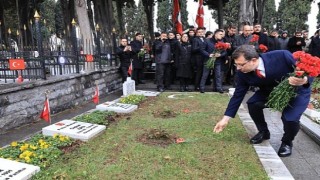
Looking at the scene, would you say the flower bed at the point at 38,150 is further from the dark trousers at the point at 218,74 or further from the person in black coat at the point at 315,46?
the person in black coat at the point at 315,46

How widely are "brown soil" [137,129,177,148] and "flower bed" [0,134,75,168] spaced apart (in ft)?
3.36

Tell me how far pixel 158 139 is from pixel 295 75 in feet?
6.68

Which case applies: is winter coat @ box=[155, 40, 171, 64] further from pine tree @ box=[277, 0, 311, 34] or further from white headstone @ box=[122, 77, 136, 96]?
pine tree @ box=[277, 0, 311, 34]

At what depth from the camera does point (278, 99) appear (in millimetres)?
3705

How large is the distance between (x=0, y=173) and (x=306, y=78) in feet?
10.8

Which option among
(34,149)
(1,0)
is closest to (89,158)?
(34,149)

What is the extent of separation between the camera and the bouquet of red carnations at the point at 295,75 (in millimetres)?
3301

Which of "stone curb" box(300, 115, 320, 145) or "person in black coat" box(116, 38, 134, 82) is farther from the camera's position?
"person in black coat" box(116, 38, 134, 82)

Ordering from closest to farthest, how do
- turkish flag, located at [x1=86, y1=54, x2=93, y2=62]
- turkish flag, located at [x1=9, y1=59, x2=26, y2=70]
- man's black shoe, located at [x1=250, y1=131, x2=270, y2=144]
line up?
man's black shoe, located at [x1=250, y1=131, x2=270, y2=144], turkish flag, located at [x1=9, y1=59, x2=26, y2=70], turkish flag, located at [x1=86, y1=54, x2=93, y2=62]

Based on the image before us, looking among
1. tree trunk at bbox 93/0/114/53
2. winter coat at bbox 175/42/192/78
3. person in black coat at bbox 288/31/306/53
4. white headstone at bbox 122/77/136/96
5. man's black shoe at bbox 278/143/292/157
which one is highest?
tree trunk at bbox 93/0/114/53

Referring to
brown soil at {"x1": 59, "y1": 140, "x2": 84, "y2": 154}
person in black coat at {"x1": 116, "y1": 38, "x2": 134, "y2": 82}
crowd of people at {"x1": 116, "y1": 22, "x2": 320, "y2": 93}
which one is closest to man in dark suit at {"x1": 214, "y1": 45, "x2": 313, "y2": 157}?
brown soil at {"x1": 59, "y1": 140, "x2": 84, "y2": 154}

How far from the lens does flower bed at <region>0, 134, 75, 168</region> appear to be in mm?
3607

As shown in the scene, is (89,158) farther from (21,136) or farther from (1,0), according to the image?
(1,0)

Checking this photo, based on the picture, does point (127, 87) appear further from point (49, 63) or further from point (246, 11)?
point (246, 11)
